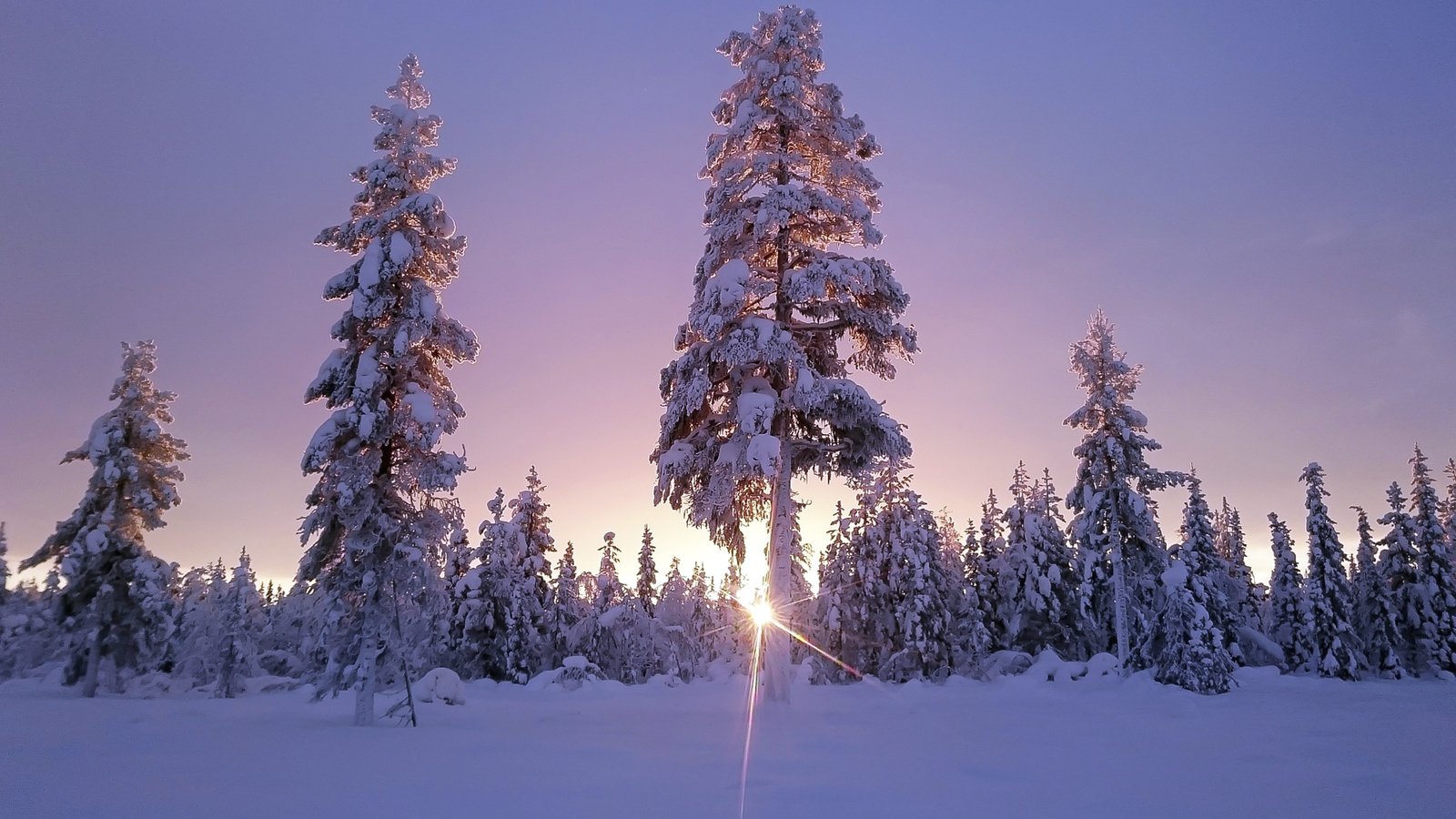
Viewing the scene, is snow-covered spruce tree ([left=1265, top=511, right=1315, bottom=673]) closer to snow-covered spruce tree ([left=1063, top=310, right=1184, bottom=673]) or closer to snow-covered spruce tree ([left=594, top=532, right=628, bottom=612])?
snow-covered spruce tree ([left=1063, top=310, right=1184, bottom=673])

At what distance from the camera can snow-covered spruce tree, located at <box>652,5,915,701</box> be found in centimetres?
1512

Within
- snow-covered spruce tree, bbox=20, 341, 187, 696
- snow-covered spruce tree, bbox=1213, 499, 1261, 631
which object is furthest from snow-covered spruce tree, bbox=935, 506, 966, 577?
snow-covered spruce tree, bbox=20, 341, 187, 696

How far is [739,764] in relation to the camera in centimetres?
777

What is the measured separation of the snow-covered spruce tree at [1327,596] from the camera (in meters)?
40.8

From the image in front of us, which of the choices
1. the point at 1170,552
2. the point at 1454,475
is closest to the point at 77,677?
the point at 1170,552

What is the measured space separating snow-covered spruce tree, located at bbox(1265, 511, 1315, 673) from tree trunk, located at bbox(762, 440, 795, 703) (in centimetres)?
4411

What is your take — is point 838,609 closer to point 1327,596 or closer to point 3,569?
point 1327,596

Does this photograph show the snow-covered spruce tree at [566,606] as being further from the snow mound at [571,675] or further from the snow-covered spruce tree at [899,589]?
the snow-covered spruce tree at [899,589]

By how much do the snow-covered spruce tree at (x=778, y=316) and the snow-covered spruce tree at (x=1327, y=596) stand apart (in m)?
41.4

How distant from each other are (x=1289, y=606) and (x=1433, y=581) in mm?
7143

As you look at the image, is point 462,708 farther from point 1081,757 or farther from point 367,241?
point 1081,757

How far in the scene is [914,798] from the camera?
237 inches

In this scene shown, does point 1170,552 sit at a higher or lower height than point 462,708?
higher

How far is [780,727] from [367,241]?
12538 mm
